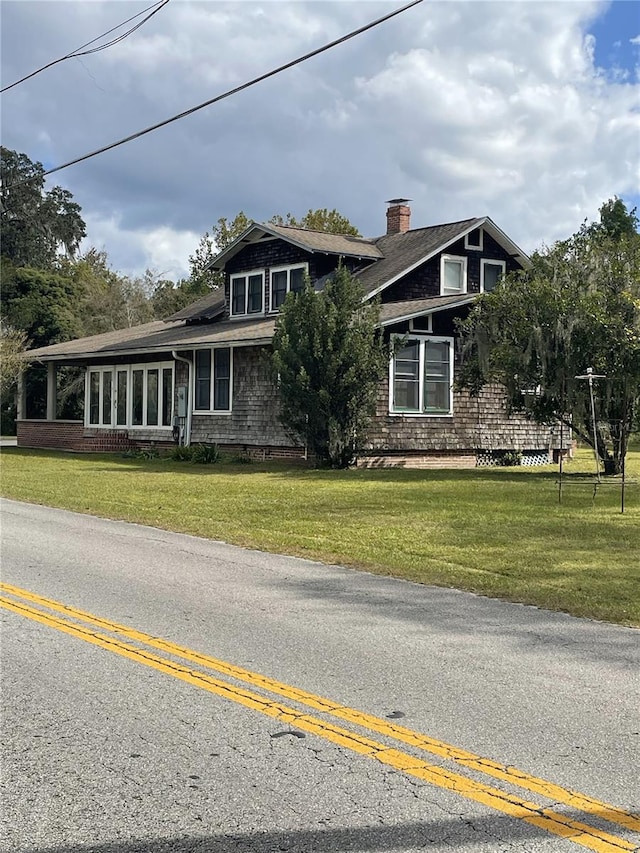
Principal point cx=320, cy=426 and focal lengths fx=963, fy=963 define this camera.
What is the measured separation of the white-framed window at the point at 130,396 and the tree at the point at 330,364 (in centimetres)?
796

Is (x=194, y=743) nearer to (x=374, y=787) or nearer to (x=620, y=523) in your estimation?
(x=374, y=787)

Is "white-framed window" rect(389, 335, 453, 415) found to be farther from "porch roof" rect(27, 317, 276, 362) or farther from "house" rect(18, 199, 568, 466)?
"porch roof" rect(27, 317, 276, 362)

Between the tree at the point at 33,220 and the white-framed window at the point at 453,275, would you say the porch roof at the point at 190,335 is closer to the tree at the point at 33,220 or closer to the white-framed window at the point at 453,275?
the white-framed window at the point at 453,275

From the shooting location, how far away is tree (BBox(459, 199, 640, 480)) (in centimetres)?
1981

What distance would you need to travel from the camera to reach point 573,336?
2008 centimetres

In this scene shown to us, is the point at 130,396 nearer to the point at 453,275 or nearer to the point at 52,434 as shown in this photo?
the point at 52,434

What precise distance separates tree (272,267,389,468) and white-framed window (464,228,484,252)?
6799 millimetres

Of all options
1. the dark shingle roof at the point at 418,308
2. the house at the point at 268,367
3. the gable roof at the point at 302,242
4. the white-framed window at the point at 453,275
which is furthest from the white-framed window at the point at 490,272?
the dark shingle roof at the point at 418,308

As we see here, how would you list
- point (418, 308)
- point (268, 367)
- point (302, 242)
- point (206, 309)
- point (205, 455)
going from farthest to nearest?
point (206, 309), point (302, 242), point (205, 455), point (418, 308), point (268, 367)

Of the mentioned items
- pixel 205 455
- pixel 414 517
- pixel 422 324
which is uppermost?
pixel 422 324

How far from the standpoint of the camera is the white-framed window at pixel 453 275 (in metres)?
28.3

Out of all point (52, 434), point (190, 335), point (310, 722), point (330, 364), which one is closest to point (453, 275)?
point (190, 335)

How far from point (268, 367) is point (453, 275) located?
7820 mm

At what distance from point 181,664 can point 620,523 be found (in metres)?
8.54
